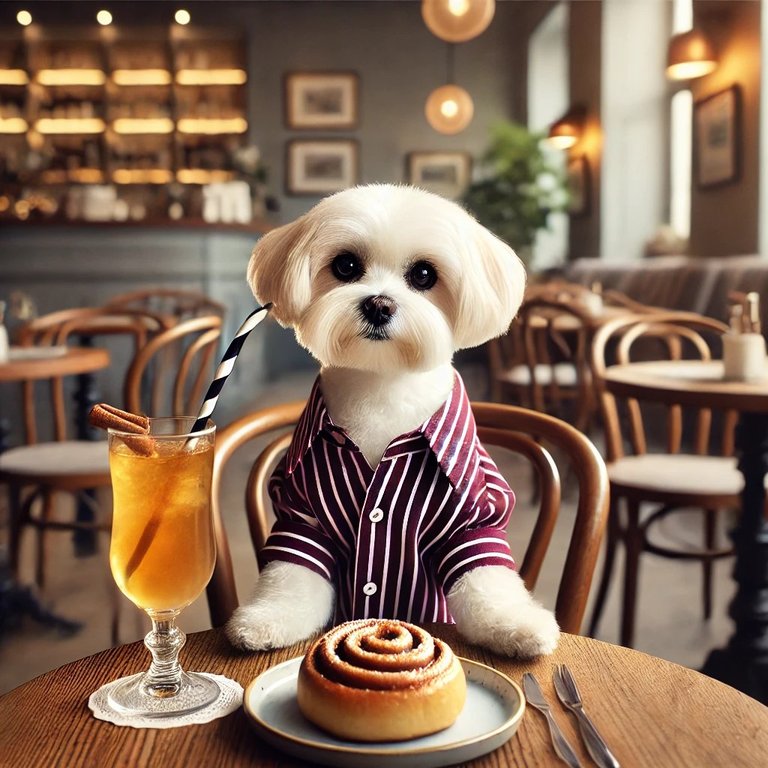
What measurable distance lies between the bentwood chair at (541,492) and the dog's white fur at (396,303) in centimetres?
11

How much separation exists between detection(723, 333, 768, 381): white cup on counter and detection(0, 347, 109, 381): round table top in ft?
5.78

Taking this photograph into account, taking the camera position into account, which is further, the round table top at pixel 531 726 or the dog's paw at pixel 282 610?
the dog's paw at pixel 282 610

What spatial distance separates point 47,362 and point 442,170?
772cm

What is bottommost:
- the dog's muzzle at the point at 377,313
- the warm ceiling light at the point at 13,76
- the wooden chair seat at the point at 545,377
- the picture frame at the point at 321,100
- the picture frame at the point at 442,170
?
the wooden chair seat at the point at 545,377

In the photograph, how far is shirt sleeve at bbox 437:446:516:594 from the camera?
991 mm

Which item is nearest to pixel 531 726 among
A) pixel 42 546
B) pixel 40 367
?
pixel 40 367

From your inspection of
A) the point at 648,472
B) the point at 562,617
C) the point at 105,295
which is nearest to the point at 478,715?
the point at 562,617

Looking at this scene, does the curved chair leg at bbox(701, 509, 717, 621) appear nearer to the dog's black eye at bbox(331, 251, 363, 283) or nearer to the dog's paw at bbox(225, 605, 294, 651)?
the dog's black eye at bbox(331, 251, 363, 283)

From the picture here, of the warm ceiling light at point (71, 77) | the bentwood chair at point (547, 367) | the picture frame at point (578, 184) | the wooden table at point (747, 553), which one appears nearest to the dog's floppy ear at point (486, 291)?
the wooden table at point (747, 553)

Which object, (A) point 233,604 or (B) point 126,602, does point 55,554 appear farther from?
A: (A) point 233,604

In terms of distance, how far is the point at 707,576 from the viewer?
2.72 m

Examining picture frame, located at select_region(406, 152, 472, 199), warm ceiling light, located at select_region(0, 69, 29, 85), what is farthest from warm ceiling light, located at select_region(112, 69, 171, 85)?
picture frame, located at select_region(406, 152, 472, 199)

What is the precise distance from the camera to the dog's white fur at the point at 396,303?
1.01m

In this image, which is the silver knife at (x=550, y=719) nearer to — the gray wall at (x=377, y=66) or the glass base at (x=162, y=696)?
the glass base at (x=162, y=696)
